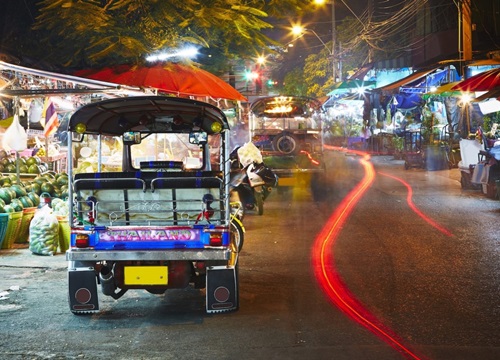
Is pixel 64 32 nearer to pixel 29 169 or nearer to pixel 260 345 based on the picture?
pixel 29 169

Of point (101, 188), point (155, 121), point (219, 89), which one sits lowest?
point (101, 188)

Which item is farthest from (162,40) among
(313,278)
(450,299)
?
(450,299)

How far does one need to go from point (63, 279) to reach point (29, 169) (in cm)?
661

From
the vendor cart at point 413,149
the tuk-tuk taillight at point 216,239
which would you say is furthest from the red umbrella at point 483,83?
the tuk-tuk taillight at point 216,239

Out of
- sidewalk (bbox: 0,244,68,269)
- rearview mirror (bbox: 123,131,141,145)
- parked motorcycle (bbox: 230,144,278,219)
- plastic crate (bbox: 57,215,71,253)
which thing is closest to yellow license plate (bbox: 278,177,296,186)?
parked motorcycle (bbox: 230,144,278,219)

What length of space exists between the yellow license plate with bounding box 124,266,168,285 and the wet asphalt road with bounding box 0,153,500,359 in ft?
1.46

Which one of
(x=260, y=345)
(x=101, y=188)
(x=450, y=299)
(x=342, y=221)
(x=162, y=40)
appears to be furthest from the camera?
(x=162, y=40)

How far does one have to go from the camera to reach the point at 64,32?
49.8 feet

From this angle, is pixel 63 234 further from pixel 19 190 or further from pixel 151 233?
pixel 151 233

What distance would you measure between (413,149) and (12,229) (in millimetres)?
22700

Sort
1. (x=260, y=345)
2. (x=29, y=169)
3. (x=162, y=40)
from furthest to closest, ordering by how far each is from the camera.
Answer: (x=162, y=40) → (x=29, y=169) → (x=260, y=345)

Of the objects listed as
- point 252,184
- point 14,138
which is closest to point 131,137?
point 14,138

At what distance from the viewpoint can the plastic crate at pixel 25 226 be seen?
11422 mm

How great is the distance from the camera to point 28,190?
12633mm
